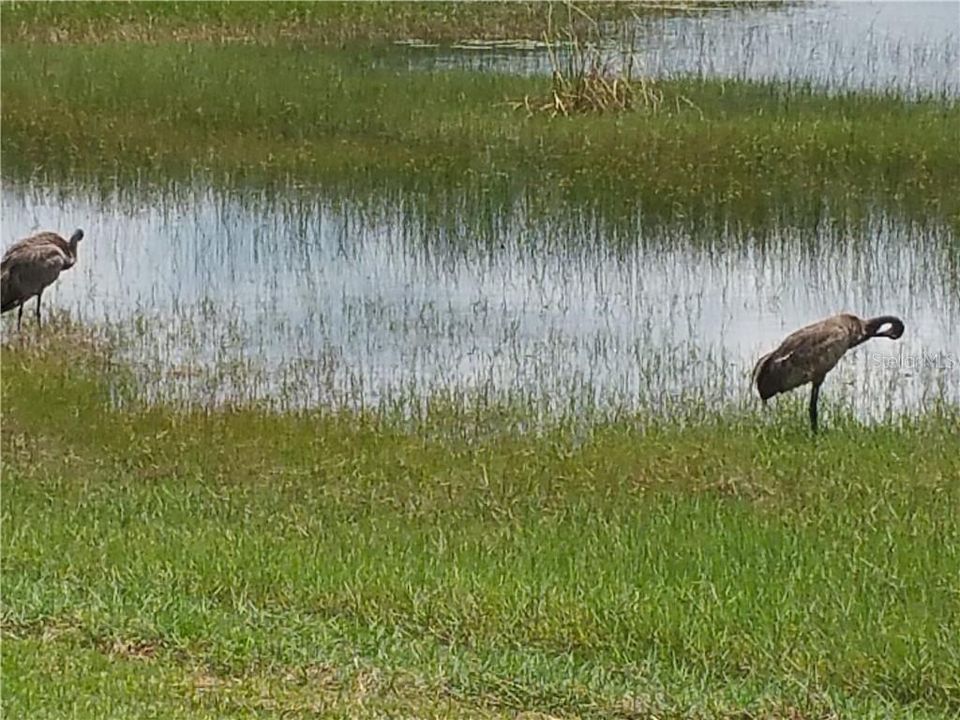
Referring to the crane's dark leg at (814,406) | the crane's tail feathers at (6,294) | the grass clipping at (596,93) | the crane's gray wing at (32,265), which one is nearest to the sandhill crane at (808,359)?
the crane's dark leg at (814,406)

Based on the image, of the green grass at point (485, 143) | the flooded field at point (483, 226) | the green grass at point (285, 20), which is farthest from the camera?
the green grass at point (285, 20)

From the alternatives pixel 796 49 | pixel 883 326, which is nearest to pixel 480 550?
pixel 883 326

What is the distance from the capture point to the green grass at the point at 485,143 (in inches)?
632

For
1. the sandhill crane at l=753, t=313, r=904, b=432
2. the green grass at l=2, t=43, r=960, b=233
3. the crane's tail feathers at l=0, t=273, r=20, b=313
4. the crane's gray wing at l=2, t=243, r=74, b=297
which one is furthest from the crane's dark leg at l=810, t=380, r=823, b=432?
the green grass at l=2, t=43, r=960, b=233

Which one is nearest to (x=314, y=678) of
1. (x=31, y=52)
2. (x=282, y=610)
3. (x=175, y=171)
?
(x=282, y=610)

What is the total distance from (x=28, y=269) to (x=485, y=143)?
7.40 m

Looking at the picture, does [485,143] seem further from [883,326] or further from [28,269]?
[883,326]

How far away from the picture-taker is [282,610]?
22.7 feet

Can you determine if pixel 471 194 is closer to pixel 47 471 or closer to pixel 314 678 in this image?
pixel 47 471

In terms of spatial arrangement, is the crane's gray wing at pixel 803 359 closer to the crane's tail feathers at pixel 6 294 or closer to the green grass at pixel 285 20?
the crane's tail feathers at pixel 6 294

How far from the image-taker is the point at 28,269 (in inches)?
454

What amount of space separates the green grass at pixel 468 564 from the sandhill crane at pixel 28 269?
1.16 meters

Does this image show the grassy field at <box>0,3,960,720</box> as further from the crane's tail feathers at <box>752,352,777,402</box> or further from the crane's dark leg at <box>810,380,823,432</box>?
the crane's tail feathers at <box>752,352,777,402</box>

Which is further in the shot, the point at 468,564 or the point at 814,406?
the point at 814,406
